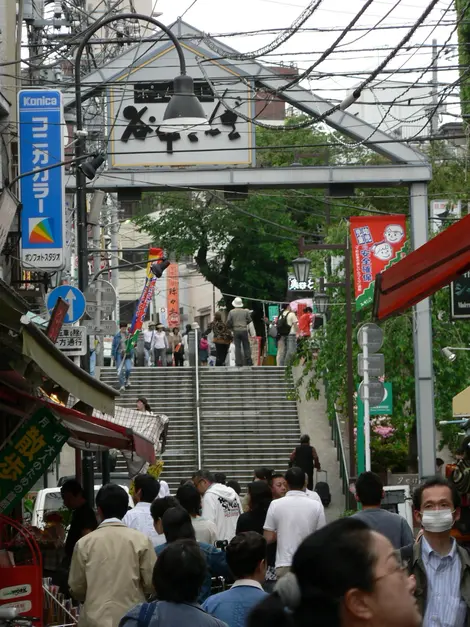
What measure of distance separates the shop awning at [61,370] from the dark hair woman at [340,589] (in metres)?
5.26

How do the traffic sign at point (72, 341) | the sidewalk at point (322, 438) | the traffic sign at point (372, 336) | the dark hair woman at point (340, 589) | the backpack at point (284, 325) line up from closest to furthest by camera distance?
the dark hair woman at point (340, 589) < the traffic sign at point (72, 341) < the traffic sign at point (372, 336) < the sidewalk at point (322, 438) < the backpack at point (284, 325)

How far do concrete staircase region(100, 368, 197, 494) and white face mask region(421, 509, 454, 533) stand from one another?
85.5ft

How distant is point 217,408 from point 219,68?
14.2 m

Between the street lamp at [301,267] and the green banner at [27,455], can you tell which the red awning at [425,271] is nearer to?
the green banner at [27,455]

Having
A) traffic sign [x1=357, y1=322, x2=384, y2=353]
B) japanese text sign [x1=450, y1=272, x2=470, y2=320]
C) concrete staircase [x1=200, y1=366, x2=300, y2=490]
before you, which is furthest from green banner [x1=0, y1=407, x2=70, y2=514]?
concrete staircase [x1=200, y1=366, x2=300, y2=490]

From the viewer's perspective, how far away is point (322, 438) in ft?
116

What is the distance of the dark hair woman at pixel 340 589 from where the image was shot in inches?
121

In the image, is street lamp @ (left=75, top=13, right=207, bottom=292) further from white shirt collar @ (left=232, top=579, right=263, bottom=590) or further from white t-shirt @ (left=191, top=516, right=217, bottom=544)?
white shirt collar @ (left=232, top=579, right=263, bottom=590)

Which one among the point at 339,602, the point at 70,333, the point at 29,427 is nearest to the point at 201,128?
the point at 70,333

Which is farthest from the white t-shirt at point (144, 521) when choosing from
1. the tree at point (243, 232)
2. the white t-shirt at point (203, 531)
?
the tree at point (243, 232)

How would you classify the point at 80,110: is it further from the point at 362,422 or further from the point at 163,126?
the point at 362,422

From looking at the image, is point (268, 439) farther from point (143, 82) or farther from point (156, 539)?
point (156, 539)

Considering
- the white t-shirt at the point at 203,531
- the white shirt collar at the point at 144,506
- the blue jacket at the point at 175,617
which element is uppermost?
the blue jacket at the point at 175,617

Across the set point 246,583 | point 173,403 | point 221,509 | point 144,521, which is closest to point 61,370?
point 144,521
